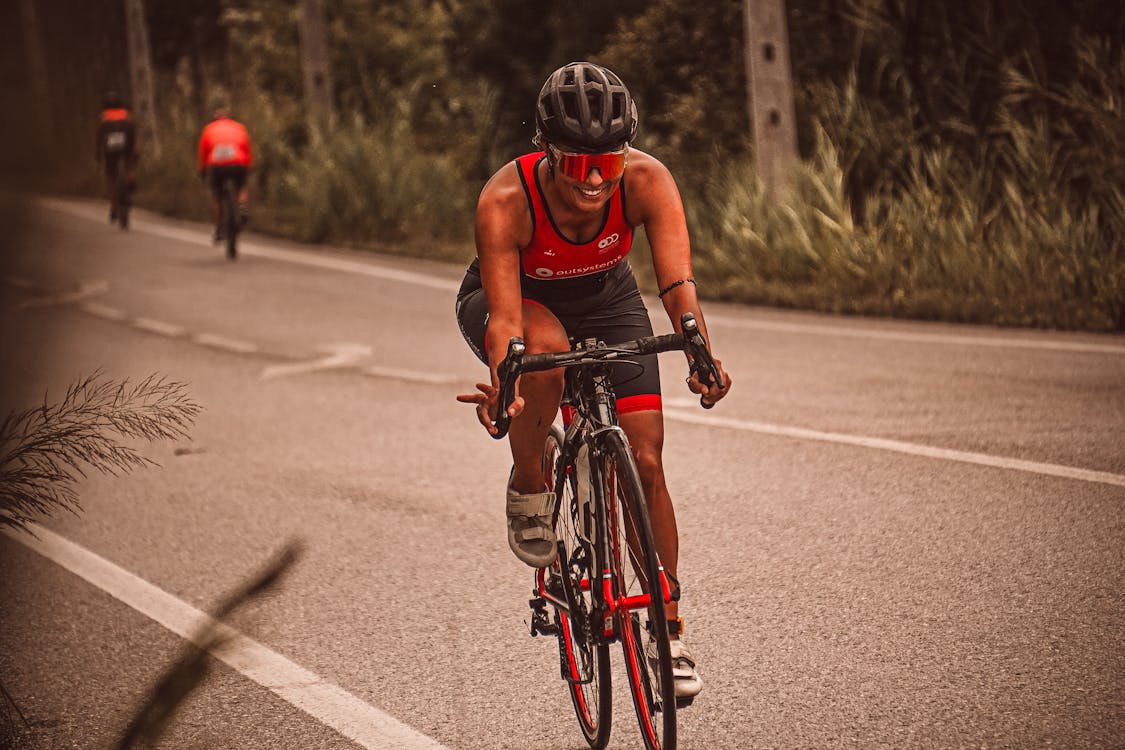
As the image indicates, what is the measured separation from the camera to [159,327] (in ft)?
43.4

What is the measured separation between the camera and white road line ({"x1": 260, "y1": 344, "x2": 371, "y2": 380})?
35.3ft

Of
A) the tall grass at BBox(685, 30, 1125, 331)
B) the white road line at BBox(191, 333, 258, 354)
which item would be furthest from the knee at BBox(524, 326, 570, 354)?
the white road line at BBox(191, 333, 258, 354)

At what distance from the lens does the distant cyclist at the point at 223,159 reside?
18.5 meters

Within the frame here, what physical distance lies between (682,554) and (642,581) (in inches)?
85.3

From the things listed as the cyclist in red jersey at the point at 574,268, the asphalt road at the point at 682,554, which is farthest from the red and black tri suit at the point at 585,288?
the asphalt road at the point at 682,554

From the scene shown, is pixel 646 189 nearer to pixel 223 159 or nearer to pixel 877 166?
pixel 877 166

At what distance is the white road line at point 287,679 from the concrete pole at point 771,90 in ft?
30.5

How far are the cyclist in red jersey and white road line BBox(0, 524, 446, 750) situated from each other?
2.12 ft

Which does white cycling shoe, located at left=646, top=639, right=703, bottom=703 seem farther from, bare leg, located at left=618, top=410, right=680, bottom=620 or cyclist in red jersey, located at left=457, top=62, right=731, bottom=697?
bare leg, located at left=618, top=410, right=680, bottom=620

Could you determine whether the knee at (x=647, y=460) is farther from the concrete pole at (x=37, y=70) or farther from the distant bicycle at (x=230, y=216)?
the distant bicycle at (x=230, y=216)

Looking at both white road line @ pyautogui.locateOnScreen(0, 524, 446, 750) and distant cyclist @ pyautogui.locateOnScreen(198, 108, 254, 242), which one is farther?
distant cyclist @ pyautogui.locateOnScreen(198, 108, 254, 242)

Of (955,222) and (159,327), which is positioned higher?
(955,222)

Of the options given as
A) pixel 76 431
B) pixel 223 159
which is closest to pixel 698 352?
pixel 76 431

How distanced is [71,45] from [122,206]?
66.4 feet
